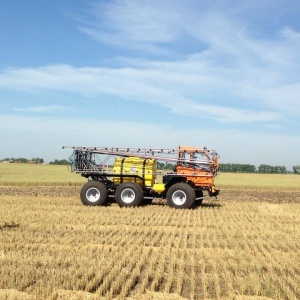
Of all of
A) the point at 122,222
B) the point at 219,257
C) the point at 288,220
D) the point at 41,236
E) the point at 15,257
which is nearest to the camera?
the point at 15,257

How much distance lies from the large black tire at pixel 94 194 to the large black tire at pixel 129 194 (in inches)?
22.8

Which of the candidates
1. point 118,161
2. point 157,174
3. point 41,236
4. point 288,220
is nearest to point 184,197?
point 157,174

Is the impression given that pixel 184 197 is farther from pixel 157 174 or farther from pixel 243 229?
pixel 243 229

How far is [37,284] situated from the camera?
5.88 meters

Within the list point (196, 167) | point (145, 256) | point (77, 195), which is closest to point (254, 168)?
point (77, 195)

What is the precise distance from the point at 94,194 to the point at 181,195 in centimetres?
314

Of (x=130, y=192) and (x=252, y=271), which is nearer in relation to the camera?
(x=252, y=271)

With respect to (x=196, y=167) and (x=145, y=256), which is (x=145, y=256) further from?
(x=196, y=167)

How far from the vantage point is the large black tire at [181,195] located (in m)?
15.4

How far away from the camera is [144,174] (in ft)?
52.9

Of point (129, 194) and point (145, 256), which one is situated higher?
point (129, 194)

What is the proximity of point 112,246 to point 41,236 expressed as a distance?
1778mm

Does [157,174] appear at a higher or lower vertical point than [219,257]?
higher

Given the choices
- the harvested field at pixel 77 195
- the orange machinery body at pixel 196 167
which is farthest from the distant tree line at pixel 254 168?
the orange machinery body at pixel 196 167
